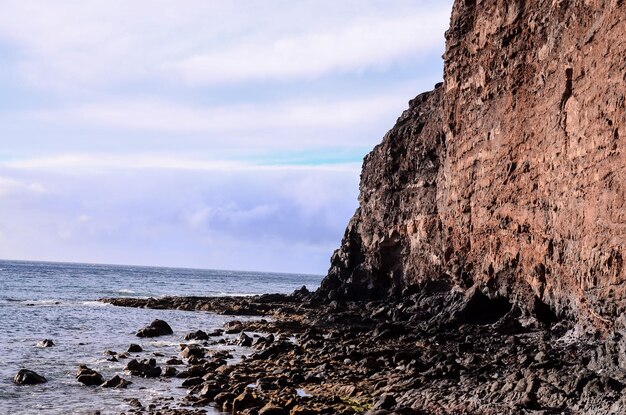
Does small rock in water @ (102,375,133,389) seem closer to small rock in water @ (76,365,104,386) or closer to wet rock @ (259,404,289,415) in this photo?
small rock in water @ (76,365,104,386)

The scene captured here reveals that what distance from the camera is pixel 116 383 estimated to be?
24.3 meters

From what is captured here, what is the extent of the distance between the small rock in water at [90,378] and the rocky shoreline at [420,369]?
6.58ft

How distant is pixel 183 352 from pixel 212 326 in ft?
55.5

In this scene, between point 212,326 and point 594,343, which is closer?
point 594,343

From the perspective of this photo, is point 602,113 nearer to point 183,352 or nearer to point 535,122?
point 535,122

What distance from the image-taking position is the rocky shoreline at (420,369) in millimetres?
17984

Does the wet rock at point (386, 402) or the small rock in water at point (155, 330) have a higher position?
the wet rock at point (386, 402)

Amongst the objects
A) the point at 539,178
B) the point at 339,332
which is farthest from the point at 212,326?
the point at 539,178

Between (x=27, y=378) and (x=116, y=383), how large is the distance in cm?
320

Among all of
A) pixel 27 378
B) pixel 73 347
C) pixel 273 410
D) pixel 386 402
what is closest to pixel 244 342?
pixel 73 347

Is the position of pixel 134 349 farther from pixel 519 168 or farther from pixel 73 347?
pixel 519 168

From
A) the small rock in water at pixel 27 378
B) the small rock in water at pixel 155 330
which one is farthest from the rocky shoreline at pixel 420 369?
the small rock in water at pixel 27 378

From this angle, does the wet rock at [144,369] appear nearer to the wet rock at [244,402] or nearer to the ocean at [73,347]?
the ocean at [73,347]

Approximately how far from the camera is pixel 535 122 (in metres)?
33.5
